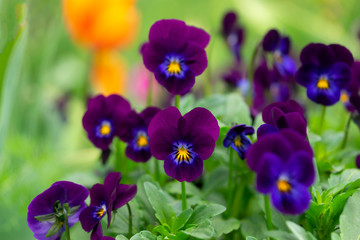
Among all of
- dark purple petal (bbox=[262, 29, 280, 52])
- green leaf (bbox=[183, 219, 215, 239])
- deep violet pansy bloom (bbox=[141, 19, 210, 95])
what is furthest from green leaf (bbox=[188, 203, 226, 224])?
dark purple petal (bbox=[262, 29, 280, 52])

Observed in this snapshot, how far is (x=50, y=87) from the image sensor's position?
1.38 metres

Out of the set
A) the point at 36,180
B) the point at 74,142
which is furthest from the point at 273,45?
the point at 74,142

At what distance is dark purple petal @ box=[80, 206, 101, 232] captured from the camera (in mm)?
427

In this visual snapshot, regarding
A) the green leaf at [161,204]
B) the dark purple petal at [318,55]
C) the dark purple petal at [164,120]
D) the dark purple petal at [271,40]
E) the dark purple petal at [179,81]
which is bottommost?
the green leaf at [161,204]

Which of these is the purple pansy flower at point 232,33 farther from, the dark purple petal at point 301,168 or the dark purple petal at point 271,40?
the dark purple petal at point 301,168

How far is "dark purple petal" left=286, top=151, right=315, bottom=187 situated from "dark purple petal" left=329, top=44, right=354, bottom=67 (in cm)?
19

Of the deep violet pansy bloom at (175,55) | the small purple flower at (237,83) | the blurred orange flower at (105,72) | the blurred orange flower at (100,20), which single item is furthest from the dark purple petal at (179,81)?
the blurred orange flower at (105,72)

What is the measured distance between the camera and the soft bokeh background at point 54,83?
0.67 meters

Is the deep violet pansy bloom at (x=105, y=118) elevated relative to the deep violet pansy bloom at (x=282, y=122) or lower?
lower

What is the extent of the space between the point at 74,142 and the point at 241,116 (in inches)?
25.0

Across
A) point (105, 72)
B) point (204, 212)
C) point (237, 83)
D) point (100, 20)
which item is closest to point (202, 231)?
point (204, 212)

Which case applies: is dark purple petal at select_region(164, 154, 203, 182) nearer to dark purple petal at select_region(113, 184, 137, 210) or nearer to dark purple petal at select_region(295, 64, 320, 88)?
dark purple petal at select_region(113, 184, 137, 210)

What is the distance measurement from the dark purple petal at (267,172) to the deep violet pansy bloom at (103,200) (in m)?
0.13

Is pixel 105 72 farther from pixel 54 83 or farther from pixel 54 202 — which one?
pixel 54 202
